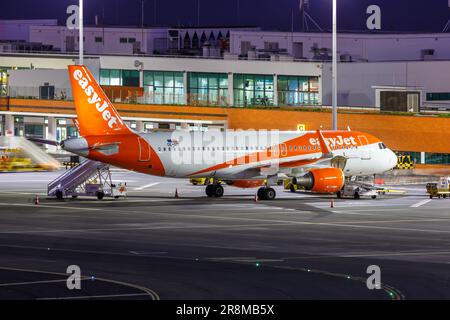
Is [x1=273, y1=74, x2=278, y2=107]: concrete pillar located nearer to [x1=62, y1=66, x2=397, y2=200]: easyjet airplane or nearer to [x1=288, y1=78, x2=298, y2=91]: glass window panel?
[x1=288, y1=78, x2=298, y2=91]: glass window panel

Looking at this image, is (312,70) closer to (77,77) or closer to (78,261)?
(77,77)

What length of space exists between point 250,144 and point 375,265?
31.3m

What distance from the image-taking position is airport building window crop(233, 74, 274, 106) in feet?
384

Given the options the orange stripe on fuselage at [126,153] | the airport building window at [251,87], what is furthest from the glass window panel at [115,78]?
the orange stripe on fuselage at [126,153]

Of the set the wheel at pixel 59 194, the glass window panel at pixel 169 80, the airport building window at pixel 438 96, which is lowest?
the wheel at pixel 59 194

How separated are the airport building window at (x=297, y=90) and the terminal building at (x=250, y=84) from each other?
0.34 feet

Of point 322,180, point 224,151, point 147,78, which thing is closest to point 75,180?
point 224,151

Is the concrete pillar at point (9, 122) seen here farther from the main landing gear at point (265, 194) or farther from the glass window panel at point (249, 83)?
the main landing gear at point (265, 194)

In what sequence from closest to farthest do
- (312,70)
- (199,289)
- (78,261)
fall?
(199,289), (78,261), (312,70)

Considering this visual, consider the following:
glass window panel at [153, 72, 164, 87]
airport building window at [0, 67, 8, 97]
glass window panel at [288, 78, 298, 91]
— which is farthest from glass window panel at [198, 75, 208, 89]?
airport building window at [0, 67, 8, 97]

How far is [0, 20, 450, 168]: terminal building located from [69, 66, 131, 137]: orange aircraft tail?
111 feet

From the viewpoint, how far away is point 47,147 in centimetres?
11656

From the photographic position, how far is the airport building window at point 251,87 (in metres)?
117
